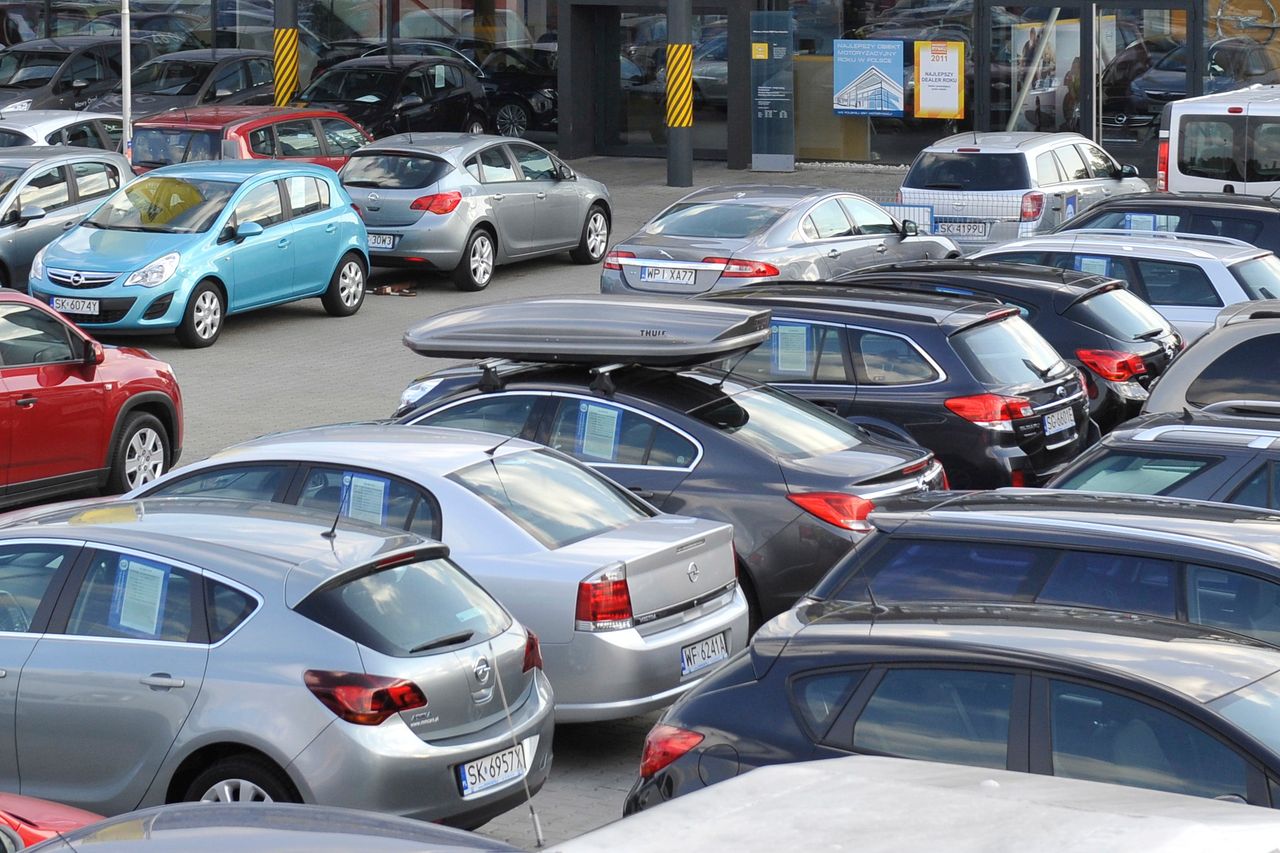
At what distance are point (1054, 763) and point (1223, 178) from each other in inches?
616

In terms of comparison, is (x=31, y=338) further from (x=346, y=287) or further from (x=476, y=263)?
(x=476, y=263)

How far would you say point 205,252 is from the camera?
55.7 feet

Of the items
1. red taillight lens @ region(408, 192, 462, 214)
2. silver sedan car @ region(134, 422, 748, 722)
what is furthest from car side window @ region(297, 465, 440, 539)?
red taillight lens @ region(408, 192, 462, 214)

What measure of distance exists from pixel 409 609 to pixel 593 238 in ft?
51.6

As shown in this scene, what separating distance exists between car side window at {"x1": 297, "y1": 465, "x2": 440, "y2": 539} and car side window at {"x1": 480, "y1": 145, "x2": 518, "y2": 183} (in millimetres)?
12312

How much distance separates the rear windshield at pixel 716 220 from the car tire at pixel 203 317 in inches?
162

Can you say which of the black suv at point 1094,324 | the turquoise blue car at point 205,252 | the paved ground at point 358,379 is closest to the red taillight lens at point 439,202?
the turquoise blue car at point 205,252

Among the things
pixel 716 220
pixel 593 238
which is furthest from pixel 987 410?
pixel 593 238

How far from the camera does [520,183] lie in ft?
67.7

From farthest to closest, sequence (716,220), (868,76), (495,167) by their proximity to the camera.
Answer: (868,76)
(495,167)
(716,220)

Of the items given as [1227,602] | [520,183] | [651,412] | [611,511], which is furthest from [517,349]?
[520,183]

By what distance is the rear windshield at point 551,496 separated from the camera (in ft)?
25.8

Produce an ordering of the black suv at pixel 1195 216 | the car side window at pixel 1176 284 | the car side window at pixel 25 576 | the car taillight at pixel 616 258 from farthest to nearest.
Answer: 1. the car taillight at pixel 616 258
2. the black suv at pixel 1195 216
3. the car side window at pixel 1176 284
4. the car side window at pixel 25 576

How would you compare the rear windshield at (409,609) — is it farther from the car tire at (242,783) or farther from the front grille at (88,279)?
the front grille at (88,279)
